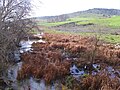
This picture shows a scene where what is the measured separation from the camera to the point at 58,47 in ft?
108

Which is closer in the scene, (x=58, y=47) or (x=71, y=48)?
(x=71, y=48)

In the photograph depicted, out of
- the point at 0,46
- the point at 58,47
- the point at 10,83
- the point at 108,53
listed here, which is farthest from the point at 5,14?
the point at 58,47

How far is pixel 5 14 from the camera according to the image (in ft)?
69.5

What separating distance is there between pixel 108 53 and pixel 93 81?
1057 centimetres

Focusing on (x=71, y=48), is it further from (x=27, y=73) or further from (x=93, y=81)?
(x=93, y=81)

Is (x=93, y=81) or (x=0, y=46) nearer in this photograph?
(x=93, y=81)

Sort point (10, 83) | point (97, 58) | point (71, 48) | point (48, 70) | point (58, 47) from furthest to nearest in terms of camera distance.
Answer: point (58, 47) → point (71, 48) → point (97, 58) → point (48, 70) → point (10, 83)

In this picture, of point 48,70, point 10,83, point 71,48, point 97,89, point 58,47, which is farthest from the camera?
point 58,47

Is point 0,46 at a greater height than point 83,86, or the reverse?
point 0,46

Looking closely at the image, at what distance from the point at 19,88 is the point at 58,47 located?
17.5 metres

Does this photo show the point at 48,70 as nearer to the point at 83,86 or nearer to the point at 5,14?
the point at 83,86

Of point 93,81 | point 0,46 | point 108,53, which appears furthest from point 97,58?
point 0,46

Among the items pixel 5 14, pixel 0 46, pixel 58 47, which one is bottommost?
pixel 58 47

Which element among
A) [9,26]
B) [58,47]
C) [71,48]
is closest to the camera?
[9,26]
